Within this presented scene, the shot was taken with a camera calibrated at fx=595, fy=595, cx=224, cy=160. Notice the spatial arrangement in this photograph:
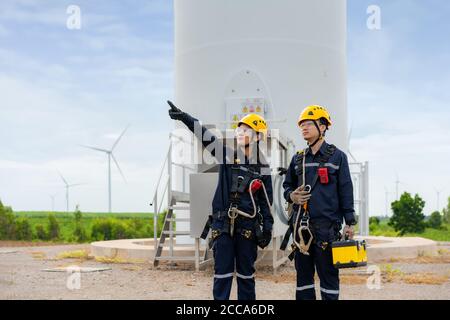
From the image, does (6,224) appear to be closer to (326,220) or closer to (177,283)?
(177,283)

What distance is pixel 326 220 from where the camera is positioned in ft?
16.9

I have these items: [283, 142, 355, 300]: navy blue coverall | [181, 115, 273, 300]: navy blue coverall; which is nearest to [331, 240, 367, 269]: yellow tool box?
[283, 142, 355, 300]: navy blue coverall

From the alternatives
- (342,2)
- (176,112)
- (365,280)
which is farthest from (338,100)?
(176,112)

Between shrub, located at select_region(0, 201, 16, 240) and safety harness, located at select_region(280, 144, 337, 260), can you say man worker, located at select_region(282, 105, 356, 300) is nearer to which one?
safety harness, located at select_region(280, 144, 337, 260)

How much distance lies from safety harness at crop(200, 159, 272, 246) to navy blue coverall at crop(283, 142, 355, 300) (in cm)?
51

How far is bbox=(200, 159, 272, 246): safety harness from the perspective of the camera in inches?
217

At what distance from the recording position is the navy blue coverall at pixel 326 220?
5133mm

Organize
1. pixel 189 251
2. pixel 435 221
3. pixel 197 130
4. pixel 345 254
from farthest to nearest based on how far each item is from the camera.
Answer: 1. pixel 435 221
2. pixel 189 251
3. pixel 197 130
4. pixel 345 254

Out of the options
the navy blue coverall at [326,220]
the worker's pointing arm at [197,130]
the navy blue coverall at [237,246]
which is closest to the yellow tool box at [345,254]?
the navy blue coverall at [326,220]

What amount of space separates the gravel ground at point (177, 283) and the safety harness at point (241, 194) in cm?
218

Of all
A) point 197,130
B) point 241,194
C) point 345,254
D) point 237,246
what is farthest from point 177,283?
point 345,254

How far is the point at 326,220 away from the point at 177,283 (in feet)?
14.1
